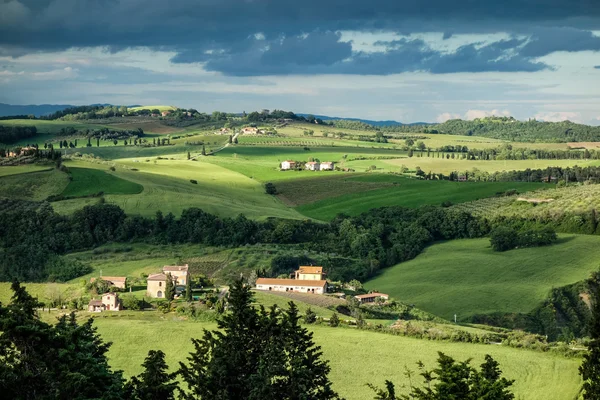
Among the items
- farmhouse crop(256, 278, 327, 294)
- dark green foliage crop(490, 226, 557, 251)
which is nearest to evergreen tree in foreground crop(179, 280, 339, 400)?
farmhouse crop(256, 278, 327, 294)

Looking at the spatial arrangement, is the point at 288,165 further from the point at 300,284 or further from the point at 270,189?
the point at 300,284

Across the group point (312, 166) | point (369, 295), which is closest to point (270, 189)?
point (312, 166)

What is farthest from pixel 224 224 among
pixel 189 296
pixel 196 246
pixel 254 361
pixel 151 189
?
pixel 254 361

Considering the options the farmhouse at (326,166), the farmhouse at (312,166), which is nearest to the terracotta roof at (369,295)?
the farmhouse at (312,166)

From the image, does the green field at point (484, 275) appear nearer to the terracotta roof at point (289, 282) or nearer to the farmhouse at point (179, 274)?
the terracotta roof at point (289, 282)

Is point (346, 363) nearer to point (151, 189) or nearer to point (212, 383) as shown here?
point (212, 383)

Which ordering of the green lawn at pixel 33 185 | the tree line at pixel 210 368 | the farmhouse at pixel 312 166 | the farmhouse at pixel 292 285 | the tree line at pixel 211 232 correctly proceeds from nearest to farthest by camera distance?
the tree line at pixel 210 368
the farmhouse at pixel 292 285
the tree line at pixel 211 232
the green lawn at pixel 33 185
the farmhouse at pixel 312 166
